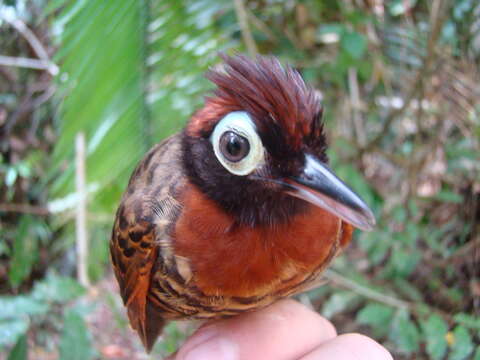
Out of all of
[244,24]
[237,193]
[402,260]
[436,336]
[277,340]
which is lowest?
[402,260]

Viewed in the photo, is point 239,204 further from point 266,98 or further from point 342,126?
point 342,126

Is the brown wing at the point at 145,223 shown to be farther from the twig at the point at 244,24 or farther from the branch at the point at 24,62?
the branch at the point at 24,62

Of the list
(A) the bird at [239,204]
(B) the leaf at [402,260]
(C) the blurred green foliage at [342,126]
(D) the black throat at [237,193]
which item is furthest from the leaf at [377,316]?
(D) the black throat at [237,193]

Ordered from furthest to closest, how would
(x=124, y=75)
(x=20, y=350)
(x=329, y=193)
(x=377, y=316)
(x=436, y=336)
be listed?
1. (x=124, y=75)
2. (x=377, y=316)
3. (x=436, y=336)
4. (x=20, y=350)
5. (x=329, y=193)

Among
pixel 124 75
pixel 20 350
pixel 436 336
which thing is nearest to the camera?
pixel 20 350

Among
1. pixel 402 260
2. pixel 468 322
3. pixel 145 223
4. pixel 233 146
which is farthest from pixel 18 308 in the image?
pixel 402 260
